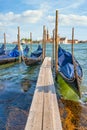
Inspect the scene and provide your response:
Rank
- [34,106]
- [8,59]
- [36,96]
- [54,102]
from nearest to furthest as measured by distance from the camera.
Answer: [34,106]
[54,102]
[36,96]
[8,59]

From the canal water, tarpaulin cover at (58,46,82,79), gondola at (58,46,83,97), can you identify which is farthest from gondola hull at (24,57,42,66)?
the canal water

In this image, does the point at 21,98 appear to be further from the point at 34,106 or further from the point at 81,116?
the point at 34,106

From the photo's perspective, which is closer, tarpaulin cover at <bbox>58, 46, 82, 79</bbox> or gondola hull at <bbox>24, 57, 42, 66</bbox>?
tarpaulin cover at <bbox>58, 46, 82, 79</bbox>

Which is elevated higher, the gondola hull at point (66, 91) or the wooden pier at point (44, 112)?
the wooden pier at point (44, 112)

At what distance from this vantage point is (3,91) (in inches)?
415

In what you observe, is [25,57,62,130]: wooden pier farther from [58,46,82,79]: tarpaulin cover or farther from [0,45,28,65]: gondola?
[0,45,28,65]: gondola

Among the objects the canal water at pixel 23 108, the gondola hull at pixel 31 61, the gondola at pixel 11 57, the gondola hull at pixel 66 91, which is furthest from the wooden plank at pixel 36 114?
the gondola at pixel 11 57

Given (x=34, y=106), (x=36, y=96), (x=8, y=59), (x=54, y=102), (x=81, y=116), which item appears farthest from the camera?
(x=8, y=59)

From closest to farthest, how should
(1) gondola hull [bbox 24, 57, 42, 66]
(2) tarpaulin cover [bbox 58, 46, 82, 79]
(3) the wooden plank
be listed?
(3) the wooden plank
(2) tarpaulin cover [bbox 58, 46, 82, 79]
(1) gondola hull [bbox 24, 57, 42, 66]

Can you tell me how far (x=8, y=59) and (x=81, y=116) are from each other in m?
14.4

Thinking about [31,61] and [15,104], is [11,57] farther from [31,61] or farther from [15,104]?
[15,104]

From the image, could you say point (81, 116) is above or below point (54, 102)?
below

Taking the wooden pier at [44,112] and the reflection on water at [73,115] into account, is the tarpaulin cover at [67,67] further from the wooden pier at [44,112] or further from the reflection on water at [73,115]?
→ the wooden pier at [44,112]

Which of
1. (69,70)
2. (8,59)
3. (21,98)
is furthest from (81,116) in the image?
(8,59)
